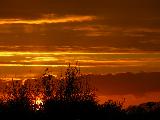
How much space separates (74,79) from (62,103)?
1.45 metres

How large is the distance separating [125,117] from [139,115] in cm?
282

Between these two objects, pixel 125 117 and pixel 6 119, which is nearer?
pixel 6 119

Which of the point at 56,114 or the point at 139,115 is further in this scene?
the point at 139,115

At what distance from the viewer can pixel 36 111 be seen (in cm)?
3338

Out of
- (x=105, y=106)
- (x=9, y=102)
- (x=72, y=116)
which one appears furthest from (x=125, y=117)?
(x=9, y=102)

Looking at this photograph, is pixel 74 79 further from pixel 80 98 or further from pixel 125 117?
pixel 125 117

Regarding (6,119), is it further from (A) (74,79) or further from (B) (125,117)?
(B) (125,117)

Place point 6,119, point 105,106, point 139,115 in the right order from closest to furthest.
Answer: point 6,119 → point 105,106 → point 139,115

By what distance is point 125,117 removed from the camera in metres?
35.6

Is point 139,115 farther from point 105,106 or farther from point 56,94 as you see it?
point 56,94

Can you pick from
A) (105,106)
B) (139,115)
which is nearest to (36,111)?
(105,106)

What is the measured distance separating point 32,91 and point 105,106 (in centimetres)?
412

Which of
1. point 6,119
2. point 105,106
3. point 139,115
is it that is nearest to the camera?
point 6,119

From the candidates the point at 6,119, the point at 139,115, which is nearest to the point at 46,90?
the point at 6,119
